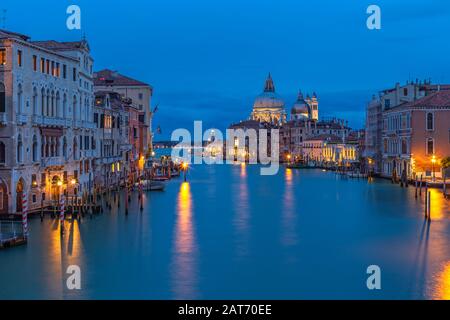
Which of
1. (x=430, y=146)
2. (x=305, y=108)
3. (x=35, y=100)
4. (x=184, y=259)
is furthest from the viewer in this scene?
(x=305, y=108)

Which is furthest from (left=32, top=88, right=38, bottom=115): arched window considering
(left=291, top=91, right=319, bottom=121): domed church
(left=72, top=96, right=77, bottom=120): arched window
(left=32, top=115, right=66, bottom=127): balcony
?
(left=291, top=91, right=319, bottom=121): domed church

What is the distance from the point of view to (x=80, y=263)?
13.4 meters

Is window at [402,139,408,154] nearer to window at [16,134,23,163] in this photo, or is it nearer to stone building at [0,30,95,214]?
Result: stone building at [0,30,95,214]

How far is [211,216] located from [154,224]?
2.88 metres

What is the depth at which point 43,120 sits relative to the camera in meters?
19.9

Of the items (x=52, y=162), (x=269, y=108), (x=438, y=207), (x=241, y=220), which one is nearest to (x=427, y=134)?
(x=438, y=207)

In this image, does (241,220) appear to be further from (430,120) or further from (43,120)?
(430,120)

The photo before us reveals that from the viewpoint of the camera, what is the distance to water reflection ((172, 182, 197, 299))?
11477 mm

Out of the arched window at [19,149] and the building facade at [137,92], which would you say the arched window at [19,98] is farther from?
the building facade at [137,92]

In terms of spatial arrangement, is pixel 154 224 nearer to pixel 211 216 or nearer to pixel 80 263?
pixel 211 216

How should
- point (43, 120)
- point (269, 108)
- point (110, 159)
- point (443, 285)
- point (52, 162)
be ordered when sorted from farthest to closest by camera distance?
point (269, 108) < point (110, 159) < point (52, 162) < point (43, 120) < point (443, 285)

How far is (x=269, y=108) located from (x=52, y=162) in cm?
9762

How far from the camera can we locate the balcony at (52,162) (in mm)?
20156
